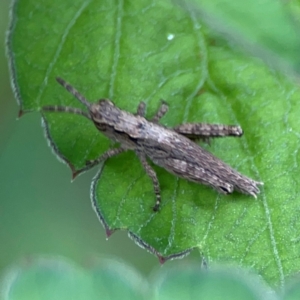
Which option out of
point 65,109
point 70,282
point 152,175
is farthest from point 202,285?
point 65,109

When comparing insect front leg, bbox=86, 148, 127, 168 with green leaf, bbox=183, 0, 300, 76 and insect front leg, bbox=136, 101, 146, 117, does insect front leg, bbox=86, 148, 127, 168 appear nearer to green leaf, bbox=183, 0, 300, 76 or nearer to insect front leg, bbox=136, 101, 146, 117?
insect front leg, bbox=136, 101, 146, 117

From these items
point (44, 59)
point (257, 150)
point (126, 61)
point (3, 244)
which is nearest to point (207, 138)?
point (257, 150)

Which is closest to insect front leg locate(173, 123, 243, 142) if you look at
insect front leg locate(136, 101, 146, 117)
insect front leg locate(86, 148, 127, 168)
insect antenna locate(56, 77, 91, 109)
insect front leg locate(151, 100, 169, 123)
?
insect front leg locate(151, 100, 169, 123)

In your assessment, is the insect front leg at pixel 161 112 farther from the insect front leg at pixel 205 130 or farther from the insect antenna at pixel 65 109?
the insect antenna at pixel 65 109

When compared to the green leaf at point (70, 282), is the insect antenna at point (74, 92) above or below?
above

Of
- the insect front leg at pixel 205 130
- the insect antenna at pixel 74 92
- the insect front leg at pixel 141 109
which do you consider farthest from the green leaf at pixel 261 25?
the insect antenna at pixel 74 92

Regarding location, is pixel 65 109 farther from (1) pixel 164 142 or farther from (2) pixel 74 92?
(1) pixel 164 142

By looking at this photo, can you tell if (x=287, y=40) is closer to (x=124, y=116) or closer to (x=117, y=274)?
(x=124, y=116)
